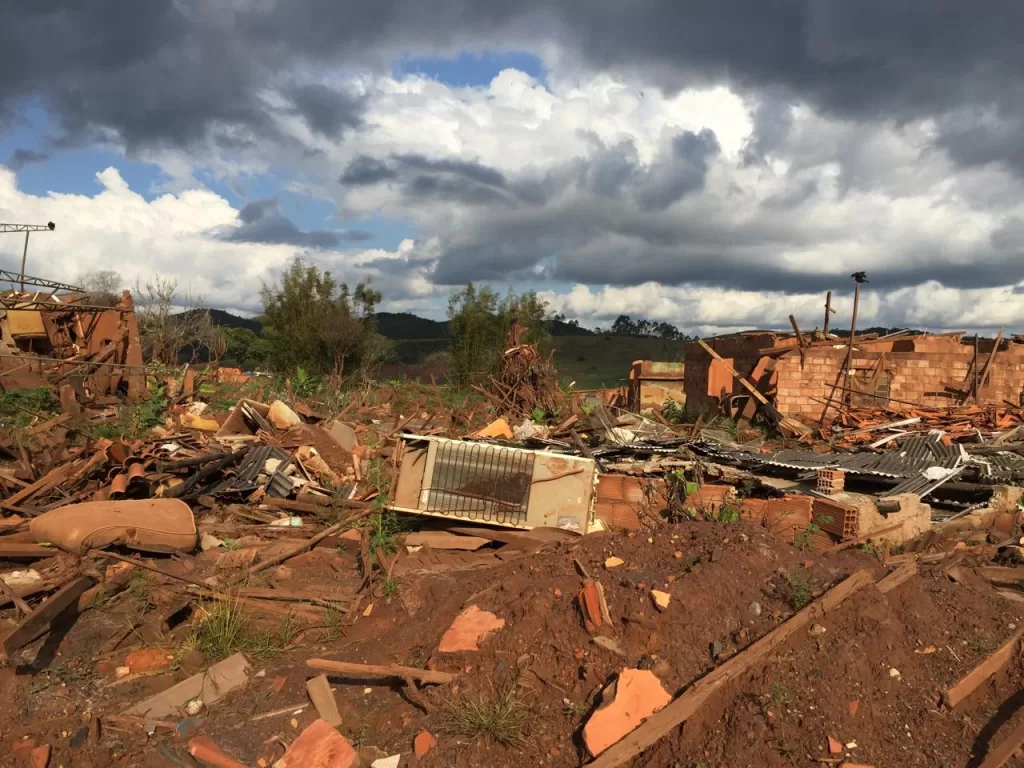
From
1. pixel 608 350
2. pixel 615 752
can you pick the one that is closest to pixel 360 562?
pixel 615 752

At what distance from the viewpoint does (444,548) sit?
7.01 meters

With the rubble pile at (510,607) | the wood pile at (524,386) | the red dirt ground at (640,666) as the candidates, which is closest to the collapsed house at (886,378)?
the wood pile at (524,386)

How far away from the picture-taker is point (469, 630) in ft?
15.9

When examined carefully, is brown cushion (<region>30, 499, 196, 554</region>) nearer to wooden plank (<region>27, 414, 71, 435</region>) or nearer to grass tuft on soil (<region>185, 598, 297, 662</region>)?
grass tuft on soil (<region>185, 598, 297, 662</region>)

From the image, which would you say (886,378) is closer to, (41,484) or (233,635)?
(233,635)

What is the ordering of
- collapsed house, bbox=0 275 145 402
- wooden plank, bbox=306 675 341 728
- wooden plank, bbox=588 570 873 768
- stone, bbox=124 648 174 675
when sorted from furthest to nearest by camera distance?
collapsed house, bbox=0 275 145 402 → stone, bbox=124 648 174 675 → wooden plank, bbox=306 675 341 728 → wooden plank, bbox=588 570 873 768

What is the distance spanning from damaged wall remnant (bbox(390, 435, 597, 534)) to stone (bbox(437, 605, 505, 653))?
194 centimetres

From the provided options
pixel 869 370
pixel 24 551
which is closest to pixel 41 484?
pixel 24 551

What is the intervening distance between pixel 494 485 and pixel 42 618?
152 inches

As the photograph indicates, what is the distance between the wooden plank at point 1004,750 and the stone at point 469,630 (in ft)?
9.25

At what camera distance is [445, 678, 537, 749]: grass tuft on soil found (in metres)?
3.91

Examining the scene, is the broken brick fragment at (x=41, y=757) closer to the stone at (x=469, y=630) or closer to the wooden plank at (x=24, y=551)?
the stone at (x=469, y=630)

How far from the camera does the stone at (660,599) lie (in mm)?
4582

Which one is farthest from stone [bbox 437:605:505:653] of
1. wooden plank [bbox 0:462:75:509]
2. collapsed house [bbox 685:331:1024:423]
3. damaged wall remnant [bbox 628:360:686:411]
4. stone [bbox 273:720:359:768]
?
damaged wall remnant [bbox 628:360:686:411]
